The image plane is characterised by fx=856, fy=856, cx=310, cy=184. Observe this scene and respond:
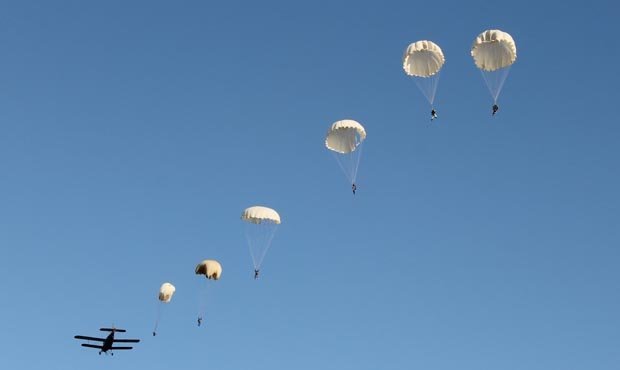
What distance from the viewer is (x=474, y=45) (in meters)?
68.9

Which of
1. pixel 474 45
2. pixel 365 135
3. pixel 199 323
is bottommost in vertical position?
pixel 199 323

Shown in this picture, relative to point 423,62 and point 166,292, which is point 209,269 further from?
point 423,62

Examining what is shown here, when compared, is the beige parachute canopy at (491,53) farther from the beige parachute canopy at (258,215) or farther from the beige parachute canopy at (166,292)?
the beige parachute canopy at (166,292)

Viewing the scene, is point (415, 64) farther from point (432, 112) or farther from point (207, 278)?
point (207, 278)

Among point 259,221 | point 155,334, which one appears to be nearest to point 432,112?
point 259,221

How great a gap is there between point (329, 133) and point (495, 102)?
1523 centimetres

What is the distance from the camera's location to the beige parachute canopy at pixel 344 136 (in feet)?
236

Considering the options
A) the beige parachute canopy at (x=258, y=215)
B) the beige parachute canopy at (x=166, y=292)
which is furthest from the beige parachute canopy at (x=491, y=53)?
the beige parachute canopy at (x=166, y=292)

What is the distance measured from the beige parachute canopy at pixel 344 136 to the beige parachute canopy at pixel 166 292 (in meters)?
28.6

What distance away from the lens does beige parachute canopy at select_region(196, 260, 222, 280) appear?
275 ft

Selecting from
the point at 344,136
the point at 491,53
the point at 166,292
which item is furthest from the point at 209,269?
the point at 491,53

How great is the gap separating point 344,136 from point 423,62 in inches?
357

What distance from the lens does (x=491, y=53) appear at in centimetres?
6925

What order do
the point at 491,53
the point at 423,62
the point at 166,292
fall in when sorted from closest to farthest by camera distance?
1. the point at 491,53
2. the point at 423,62
3. the point at 166,292
